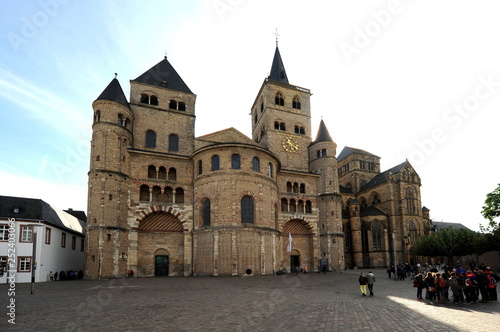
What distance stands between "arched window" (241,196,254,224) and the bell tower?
44.8 feet

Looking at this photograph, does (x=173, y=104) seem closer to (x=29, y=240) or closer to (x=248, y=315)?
(x=29, y=240)

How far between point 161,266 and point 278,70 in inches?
1522

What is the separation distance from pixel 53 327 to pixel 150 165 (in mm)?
29350

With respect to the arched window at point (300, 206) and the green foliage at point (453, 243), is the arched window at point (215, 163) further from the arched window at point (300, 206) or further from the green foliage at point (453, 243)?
the green foliage at point (453, 243)

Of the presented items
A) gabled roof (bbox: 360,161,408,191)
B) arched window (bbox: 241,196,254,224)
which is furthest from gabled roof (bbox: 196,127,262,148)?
gabled roof (bbox: 360,161,408,191)

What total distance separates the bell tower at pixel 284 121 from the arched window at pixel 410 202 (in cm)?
2330

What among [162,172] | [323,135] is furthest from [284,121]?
[162,172]

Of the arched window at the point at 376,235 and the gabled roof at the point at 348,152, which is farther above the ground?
the gabled roof at the point at 348,152

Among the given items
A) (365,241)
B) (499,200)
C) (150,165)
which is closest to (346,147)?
(365,241)

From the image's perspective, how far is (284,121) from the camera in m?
52.5

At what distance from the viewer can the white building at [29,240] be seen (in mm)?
30969

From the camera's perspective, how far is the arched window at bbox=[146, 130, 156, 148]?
4085cm

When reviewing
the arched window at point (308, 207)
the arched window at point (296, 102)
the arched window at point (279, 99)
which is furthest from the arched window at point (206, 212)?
the arched window at point (296, 102)

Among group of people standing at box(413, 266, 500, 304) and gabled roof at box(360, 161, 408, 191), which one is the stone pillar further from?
group of people standing at box(413, 266, 500, 304)
